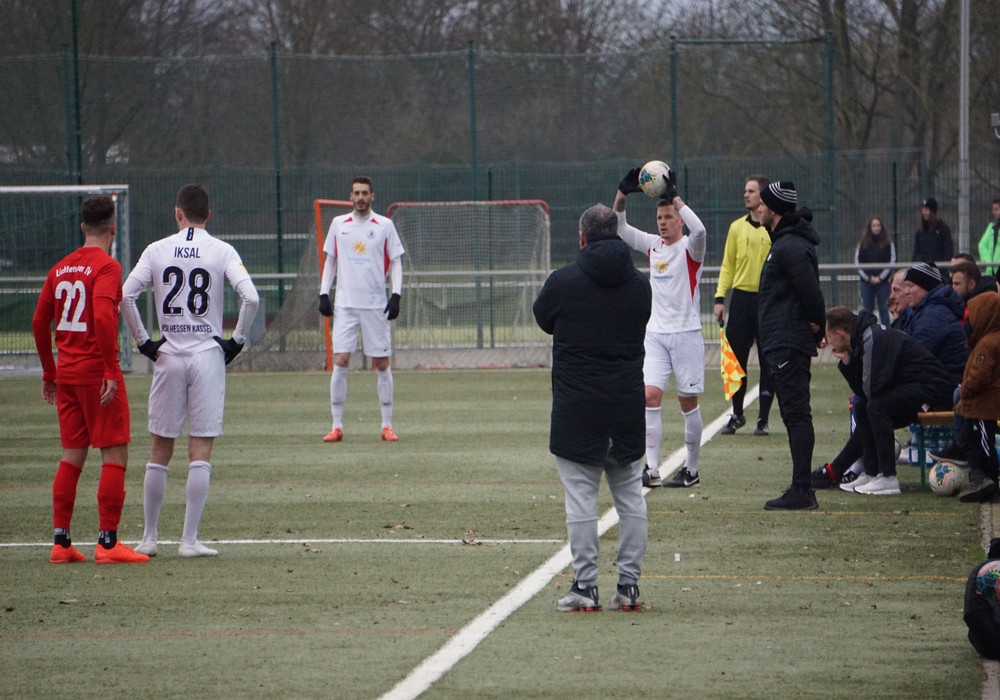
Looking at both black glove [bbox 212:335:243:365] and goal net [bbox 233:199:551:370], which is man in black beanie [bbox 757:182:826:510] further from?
goal net [bbox 233:199:551:370]

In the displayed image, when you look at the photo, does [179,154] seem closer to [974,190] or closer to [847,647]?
[974,190]

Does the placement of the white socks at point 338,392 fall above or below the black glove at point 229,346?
below

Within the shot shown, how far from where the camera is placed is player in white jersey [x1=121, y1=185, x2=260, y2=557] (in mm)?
7773

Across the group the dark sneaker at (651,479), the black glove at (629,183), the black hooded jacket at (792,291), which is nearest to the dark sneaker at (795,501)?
the black hooded jacket at (792,291)

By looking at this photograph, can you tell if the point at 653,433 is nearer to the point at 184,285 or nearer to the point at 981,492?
the point at 981,492

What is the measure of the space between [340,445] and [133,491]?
2657 millimetres

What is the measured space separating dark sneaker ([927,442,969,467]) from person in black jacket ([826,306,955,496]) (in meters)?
0.29

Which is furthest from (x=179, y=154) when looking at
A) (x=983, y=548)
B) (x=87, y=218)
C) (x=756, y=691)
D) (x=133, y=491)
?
(x=756, y=691)

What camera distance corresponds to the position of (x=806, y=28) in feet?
99.6

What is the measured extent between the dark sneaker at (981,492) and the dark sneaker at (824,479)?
3.44ft

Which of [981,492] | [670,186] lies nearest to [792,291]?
[670,186]

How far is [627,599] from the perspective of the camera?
6.41 m

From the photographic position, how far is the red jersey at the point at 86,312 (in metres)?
7.53

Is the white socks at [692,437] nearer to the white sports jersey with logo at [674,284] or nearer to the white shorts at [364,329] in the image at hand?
the white sports jersey with logo at [674,284]
